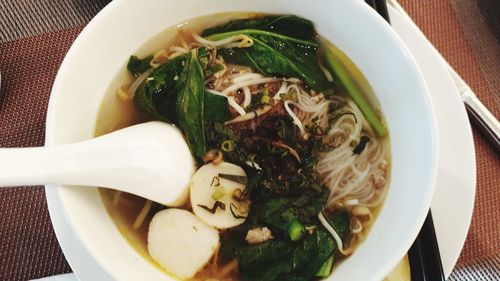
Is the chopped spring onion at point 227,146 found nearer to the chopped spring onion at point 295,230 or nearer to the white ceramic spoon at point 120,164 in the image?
the white ceramic spoon at point 120,164

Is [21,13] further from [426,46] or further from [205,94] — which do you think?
[426,46]

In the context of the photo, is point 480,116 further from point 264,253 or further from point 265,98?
point 264,253

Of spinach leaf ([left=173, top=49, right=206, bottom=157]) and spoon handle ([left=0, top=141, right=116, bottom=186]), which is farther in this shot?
spinach leaf ([left=173, top=49, right=206, bottom=157])

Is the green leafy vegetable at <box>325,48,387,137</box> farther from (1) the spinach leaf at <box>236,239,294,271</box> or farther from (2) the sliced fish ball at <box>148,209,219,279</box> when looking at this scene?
(2) the sliced fish ball at <box>148,209,219,279</box>

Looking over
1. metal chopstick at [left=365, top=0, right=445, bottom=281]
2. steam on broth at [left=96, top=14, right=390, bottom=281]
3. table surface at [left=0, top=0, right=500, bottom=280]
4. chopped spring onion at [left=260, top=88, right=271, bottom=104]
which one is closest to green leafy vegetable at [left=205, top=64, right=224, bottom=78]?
steam on broth at [left=96, top=14, right=390, bottom=281]

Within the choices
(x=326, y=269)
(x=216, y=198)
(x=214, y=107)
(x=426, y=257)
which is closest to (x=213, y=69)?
(x=214, y=107)
